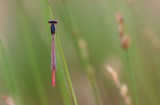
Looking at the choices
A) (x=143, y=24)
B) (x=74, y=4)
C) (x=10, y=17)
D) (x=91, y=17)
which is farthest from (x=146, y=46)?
(x=10, y=17)

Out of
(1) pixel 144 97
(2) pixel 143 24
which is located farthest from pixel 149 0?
(1) pixel 144 97

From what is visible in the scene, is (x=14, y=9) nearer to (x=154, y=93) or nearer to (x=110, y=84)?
(x=110, y=84)

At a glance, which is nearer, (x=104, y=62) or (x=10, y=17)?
(x=104, y=62)

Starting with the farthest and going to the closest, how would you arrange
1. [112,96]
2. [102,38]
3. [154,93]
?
[102,38], [112,96], [154,93]

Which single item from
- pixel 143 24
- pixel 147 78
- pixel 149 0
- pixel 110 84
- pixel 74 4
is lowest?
pixel 147 78

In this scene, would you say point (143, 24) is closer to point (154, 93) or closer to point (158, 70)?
point (158, 70)

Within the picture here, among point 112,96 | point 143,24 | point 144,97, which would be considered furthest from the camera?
point 143,24

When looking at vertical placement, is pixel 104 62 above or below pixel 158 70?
above
